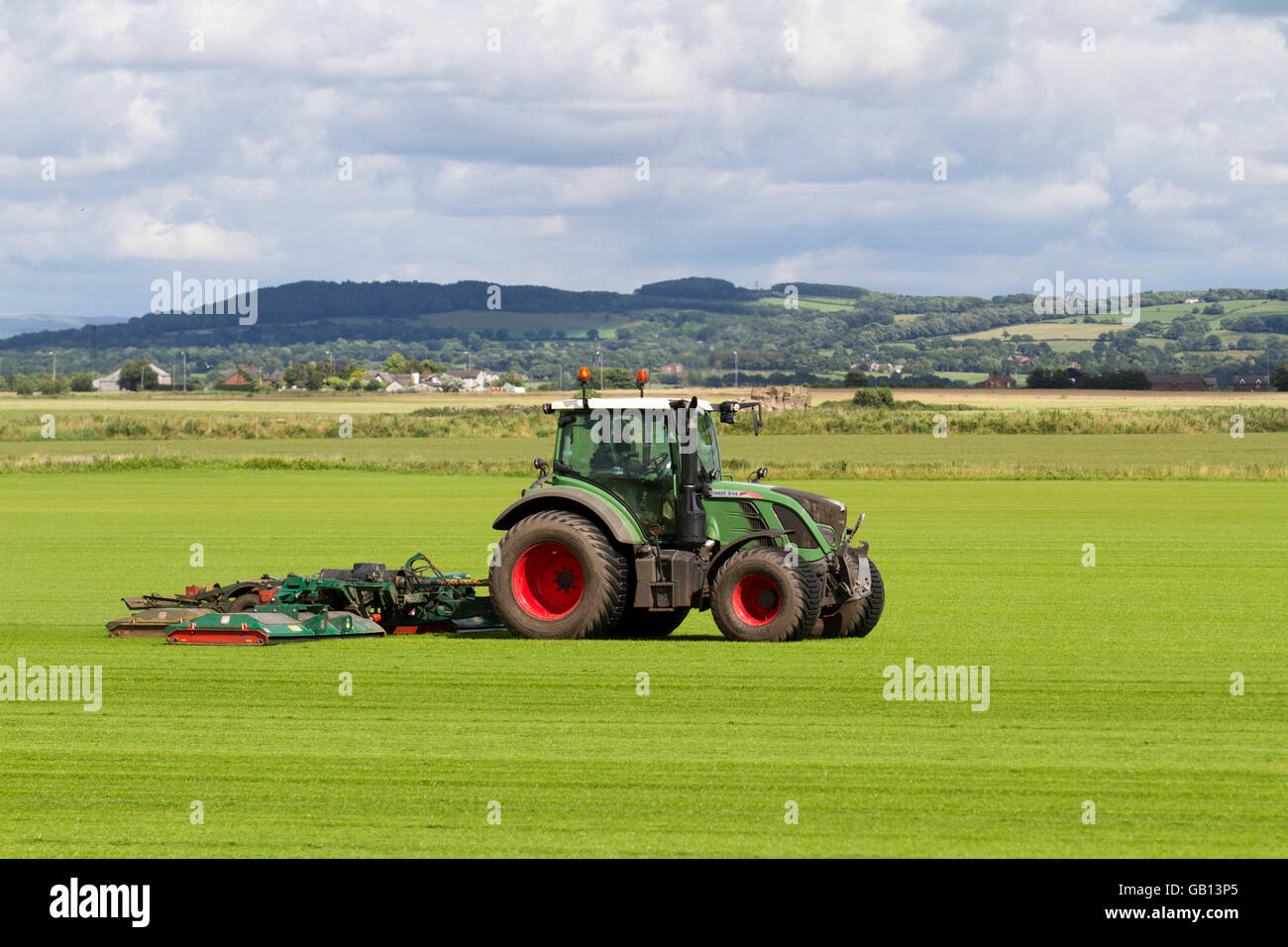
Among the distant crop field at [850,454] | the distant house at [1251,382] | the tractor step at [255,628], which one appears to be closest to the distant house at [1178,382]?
the distant house at [1251,382]

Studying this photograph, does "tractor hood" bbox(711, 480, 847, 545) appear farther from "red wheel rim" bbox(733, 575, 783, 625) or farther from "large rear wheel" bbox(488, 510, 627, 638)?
"large rear wheel" bbox(488, 510, 627, 638)

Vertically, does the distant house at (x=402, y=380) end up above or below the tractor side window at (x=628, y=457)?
above

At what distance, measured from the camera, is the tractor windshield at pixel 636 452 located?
1453 cm

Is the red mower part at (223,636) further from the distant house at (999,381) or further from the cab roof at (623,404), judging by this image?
the distant house at (999,381)

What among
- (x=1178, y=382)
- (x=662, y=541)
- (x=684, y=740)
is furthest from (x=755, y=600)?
(x=1178, y=382)

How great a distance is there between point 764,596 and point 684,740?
14.6 feet

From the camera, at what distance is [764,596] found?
14328 millimetres

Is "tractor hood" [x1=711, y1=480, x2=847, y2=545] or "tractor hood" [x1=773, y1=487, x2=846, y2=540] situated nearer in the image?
"tractor hood" [x1=711, y1=480, x2=847, y2=545]

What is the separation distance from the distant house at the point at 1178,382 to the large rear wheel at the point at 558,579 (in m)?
109

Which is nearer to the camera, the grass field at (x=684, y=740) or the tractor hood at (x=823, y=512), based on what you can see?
the grass field at (x=684, y=740)

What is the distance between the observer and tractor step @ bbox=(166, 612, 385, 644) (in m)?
14.3

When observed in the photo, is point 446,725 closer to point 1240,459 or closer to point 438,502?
point 438,502

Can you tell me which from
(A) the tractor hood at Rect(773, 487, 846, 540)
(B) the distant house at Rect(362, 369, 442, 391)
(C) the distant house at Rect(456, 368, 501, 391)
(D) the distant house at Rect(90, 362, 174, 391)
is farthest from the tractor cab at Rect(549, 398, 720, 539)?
(D) the distant house at Rect(90, 362, 174, 391)
